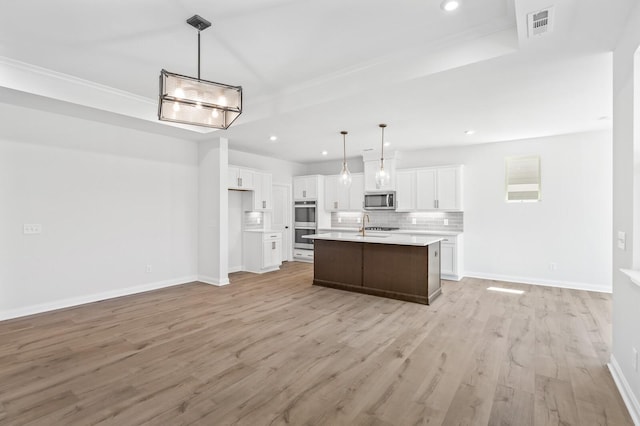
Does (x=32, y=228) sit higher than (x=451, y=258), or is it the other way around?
(x=32, y=228)

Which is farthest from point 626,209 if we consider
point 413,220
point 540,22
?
point 413,220

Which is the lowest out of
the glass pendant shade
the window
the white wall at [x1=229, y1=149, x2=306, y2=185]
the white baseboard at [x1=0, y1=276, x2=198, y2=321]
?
the white baseboard at [x1=0, y1=276, x2=198, y2=321]

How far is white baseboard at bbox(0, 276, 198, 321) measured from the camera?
13.6ft

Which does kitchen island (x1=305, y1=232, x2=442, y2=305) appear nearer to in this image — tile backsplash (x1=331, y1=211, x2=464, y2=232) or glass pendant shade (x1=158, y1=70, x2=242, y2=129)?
tile backsplash (x1=331, y1=211, x2=464, y2=232)

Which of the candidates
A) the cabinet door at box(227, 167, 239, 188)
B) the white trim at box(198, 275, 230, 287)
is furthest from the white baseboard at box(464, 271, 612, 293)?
the cabinet door at box(227, 167, 239, 188)

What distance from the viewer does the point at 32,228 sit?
169 inches

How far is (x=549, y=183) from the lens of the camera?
5.89 m

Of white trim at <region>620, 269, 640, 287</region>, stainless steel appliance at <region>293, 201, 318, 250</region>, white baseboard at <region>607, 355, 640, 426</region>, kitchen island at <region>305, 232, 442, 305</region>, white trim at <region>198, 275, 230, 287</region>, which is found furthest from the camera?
stainless steel appliance at <region>293, 201, 318, 250</region>

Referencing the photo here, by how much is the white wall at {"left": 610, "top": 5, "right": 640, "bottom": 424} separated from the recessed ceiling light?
115cm

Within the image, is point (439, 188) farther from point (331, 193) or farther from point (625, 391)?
point (625, 391)

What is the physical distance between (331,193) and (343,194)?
14.1 inches

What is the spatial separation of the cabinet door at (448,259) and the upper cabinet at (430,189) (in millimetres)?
843

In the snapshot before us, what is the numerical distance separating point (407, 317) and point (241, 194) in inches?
186

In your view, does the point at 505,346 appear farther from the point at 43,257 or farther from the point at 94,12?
the point at 43,257
